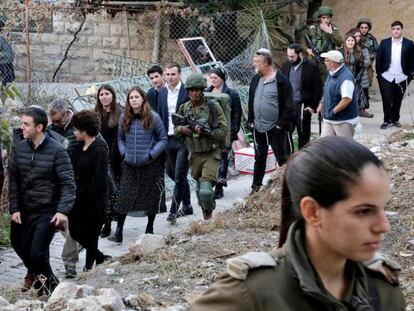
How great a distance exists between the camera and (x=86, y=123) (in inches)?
318

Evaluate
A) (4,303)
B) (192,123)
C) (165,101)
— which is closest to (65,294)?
(4,303)

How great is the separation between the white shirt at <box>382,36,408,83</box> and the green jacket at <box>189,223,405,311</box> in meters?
12.5

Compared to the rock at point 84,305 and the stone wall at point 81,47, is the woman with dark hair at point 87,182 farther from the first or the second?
the stone wall at point 81,47

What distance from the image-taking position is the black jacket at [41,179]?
7203 millimetres

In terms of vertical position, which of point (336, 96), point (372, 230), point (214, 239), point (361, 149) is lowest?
point (214, 239)

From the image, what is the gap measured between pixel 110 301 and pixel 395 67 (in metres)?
9.93

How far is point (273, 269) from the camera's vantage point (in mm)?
2143

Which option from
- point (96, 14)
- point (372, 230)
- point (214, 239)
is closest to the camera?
point (372, 230)

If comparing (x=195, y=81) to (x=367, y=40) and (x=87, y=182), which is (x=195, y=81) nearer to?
(x=87, y=182)

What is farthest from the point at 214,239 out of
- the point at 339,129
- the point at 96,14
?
the point at 96,14

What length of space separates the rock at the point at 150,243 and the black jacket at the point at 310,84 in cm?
513

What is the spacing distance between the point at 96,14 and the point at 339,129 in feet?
32.0

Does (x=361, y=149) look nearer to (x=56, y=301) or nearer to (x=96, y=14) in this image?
(x=56, y=301)

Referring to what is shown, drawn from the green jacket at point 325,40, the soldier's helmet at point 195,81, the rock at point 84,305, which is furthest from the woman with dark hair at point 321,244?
the green jacket at point 325,40
